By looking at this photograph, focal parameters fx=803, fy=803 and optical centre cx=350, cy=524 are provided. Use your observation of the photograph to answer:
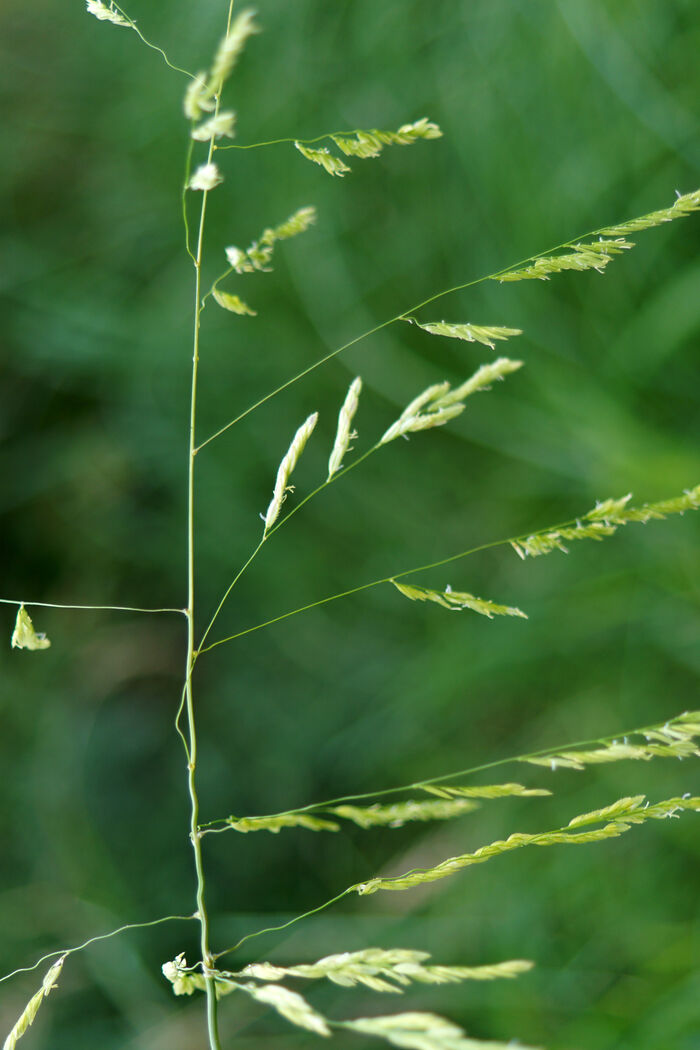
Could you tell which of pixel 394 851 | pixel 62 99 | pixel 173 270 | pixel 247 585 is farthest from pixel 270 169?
pixel 394 851

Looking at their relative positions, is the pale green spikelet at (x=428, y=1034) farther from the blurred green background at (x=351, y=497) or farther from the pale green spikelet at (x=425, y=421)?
the blurred green background at (x=351, y=497)

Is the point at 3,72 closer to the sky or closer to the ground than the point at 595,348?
closer to the sky

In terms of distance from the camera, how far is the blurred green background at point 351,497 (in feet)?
1.87

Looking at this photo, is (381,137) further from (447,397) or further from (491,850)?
(491,850)

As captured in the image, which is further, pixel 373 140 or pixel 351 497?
pixel 351 497

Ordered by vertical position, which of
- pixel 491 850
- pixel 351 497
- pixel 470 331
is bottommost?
pixel 351 497

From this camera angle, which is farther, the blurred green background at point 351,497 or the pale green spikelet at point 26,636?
the blurred green background at point 351,497

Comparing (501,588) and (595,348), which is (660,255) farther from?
(501,588)

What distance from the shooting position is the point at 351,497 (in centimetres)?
67

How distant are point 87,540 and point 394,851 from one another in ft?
1.26

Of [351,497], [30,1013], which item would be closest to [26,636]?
[30,1013]

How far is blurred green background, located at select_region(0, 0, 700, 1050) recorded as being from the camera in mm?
571

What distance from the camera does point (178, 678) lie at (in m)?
0.74

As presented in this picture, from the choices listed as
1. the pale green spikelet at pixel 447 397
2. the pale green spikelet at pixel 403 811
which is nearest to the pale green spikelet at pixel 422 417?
the pale green spikelet at pixel 447 397
